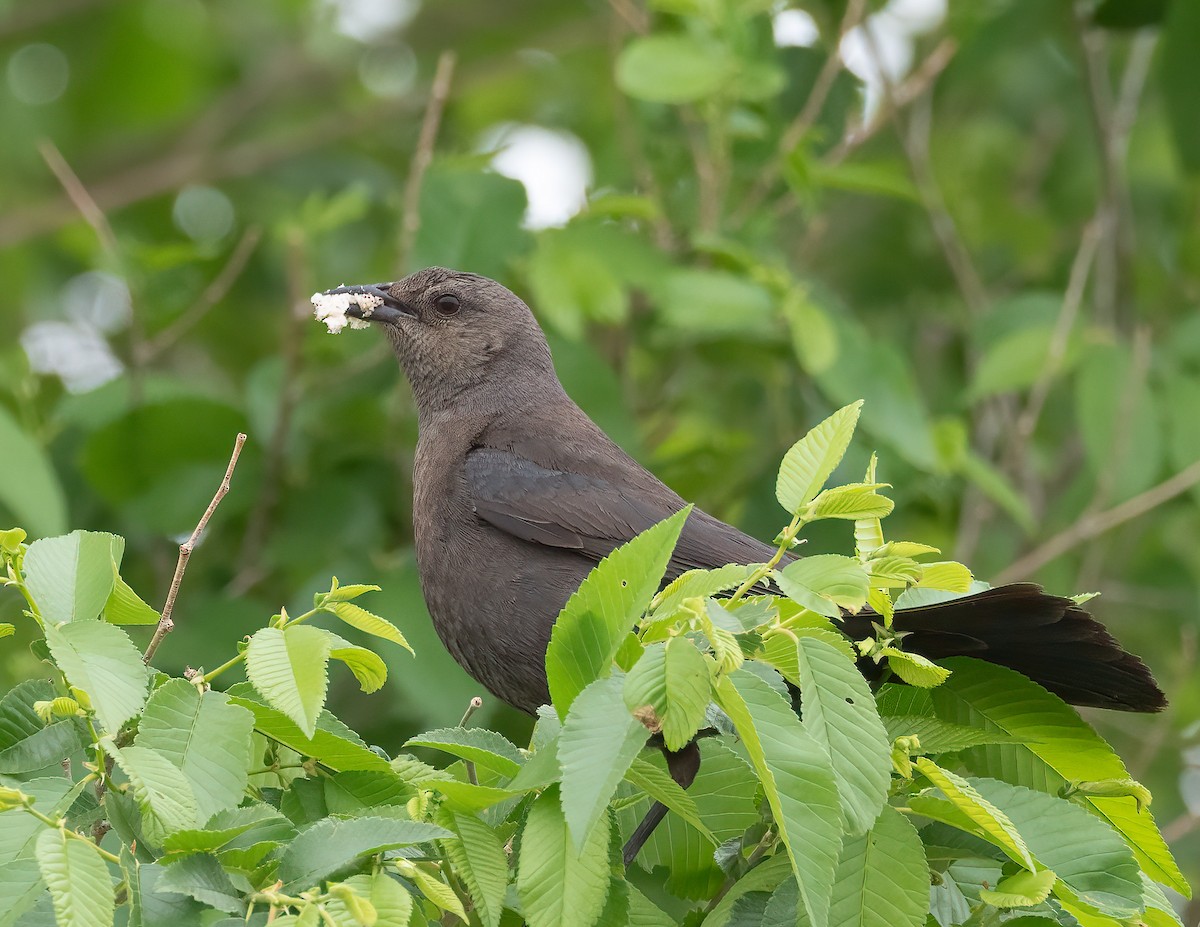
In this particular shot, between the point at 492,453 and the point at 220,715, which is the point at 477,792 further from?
the point at 492,453

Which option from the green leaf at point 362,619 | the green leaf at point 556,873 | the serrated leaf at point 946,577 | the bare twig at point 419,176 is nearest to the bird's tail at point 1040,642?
the serrated leaf at point 946,577

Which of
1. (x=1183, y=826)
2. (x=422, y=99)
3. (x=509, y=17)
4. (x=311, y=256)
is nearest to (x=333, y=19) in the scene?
(x=509, y=17)

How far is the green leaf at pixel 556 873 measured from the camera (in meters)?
2.26

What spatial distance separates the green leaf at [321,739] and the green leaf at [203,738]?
12 cm

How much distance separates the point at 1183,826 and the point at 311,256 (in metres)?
4.49

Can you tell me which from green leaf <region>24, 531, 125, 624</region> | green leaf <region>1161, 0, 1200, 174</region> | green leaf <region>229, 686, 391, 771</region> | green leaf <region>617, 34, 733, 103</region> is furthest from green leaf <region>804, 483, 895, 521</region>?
green leaf <region>1161, 0, 1200, 174</region>

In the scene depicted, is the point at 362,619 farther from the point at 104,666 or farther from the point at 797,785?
the point at 797,785

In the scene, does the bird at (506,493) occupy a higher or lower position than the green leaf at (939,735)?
lower

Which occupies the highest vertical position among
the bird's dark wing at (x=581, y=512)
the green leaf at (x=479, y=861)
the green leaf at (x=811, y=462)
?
the green leaf at (x=811, y=462)

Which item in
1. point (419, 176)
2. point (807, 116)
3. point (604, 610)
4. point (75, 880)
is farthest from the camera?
point (807, 116)

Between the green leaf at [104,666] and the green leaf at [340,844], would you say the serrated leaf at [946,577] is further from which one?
the green leaf at [104,666]

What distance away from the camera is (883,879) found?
235 cm

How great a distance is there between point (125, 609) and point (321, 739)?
398mm

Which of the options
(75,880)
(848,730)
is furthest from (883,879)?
(75,880)
